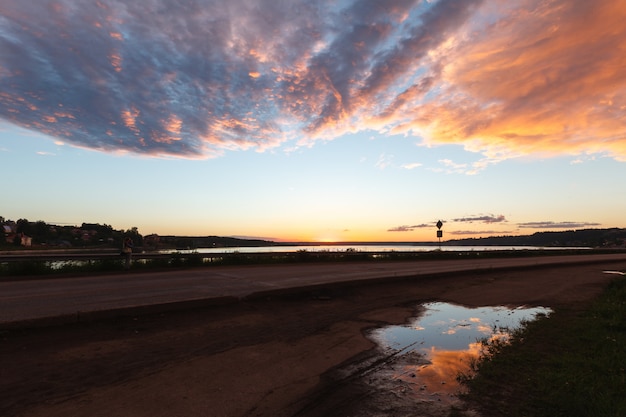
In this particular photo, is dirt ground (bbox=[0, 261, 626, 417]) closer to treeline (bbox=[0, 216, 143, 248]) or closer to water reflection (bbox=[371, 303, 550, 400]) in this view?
water reflection (bbox=[371, 303, 550, 400])

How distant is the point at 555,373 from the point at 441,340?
96.9 inches

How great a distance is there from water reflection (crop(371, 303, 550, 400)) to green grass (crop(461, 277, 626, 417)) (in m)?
0.34

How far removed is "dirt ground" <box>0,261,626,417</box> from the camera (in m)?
4.23

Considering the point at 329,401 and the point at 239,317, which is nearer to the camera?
the point at 329,401

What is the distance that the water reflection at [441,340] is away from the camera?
5.23m

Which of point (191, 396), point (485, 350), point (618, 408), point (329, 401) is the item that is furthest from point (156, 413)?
point (485, 350)

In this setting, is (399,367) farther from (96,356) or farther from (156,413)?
(96,356)

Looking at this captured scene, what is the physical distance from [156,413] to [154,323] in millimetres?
4313

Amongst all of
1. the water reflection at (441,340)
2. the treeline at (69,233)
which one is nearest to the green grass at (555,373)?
the water reflection at (441,340)

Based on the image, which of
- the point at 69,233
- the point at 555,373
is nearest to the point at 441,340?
the point at 555,373

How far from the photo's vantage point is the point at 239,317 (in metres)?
8.84

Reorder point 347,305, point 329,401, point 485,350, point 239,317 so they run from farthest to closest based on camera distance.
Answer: point 347,305 → point 239,317 → point 485,350 → point 329,401

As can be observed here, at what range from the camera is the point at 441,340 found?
7488 mm

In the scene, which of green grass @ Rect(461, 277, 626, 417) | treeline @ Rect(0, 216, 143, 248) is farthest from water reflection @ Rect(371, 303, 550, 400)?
treeline @ Rect(0, 216, 143, 248)
